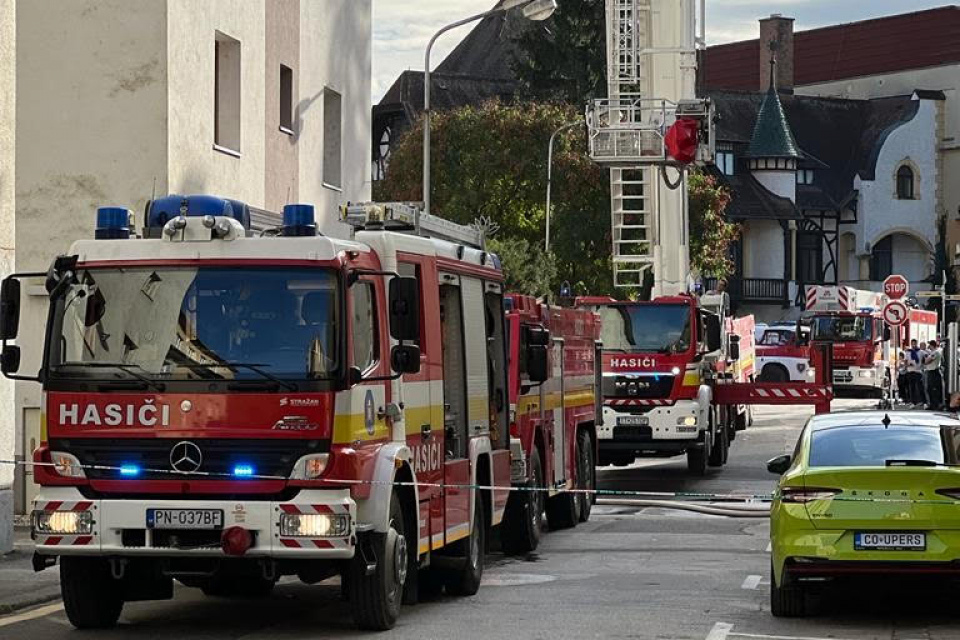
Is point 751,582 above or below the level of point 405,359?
below

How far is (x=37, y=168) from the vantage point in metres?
→ 23.0

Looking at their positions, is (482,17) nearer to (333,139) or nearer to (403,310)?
(333,139)

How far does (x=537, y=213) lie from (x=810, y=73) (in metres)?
61.4

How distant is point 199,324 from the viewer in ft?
43.4

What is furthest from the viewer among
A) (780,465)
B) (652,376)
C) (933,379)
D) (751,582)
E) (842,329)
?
(842,329)

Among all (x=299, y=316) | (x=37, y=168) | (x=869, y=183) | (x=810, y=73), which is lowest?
(x=299, y=316)

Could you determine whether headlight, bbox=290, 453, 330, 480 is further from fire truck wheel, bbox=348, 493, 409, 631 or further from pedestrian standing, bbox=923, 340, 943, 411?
pedestrian standing, bbox=923, 340, 943, 411

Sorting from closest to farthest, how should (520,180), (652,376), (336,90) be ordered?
1. (652,376)
2. (336,90)
3. (520,180)

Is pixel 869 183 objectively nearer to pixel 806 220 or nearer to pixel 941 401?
pixel 806 220

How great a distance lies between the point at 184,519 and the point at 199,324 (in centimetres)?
125

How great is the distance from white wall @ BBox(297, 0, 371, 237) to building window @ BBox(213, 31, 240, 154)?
3.09 m

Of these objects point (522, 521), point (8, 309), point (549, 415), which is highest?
point (8, 309)

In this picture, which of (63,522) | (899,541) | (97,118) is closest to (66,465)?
(63,522)

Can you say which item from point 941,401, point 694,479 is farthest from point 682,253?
point 941,401
